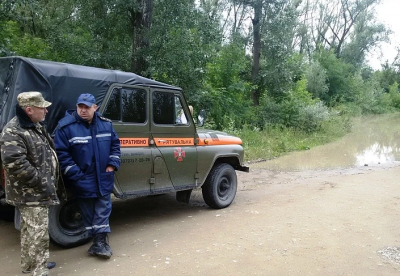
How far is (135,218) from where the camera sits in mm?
6062

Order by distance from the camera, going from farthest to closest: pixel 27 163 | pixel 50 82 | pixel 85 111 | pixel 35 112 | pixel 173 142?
pixel 173 142 < pixel 50 82 < pixel 85 111 < pixel 35 112 < pixel 27 163

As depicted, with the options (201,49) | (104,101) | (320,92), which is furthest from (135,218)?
(320,92)

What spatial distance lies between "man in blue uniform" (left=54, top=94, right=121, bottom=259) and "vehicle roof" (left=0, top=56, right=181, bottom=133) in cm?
33

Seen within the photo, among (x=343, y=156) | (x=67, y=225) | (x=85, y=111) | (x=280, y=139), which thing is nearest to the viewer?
(x=85, y=111)

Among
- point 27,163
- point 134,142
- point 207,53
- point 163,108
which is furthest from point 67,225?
point 207,53

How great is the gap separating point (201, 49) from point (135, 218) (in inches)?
276

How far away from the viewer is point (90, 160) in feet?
13.5

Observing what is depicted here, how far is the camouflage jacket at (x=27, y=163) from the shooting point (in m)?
3.38

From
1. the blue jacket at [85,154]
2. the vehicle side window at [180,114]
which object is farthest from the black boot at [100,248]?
the vehicle side window at [180,114]

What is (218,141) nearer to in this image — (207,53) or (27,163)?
(27,163)

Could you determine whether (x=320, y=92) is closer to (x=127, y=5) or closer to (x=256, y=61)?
(x=256, y=61)

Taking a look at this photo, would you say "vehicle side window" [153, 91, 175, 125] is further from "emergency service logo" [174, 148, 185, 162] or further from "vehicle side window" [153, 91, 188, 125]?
"emergency service logo" [174, 148, 185, 162]

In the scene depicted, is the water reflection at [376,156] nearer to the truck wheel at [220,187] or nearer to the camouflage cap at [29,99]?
the truck wheel at [220,187]

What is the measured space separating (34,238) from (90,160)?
0.95 metres
